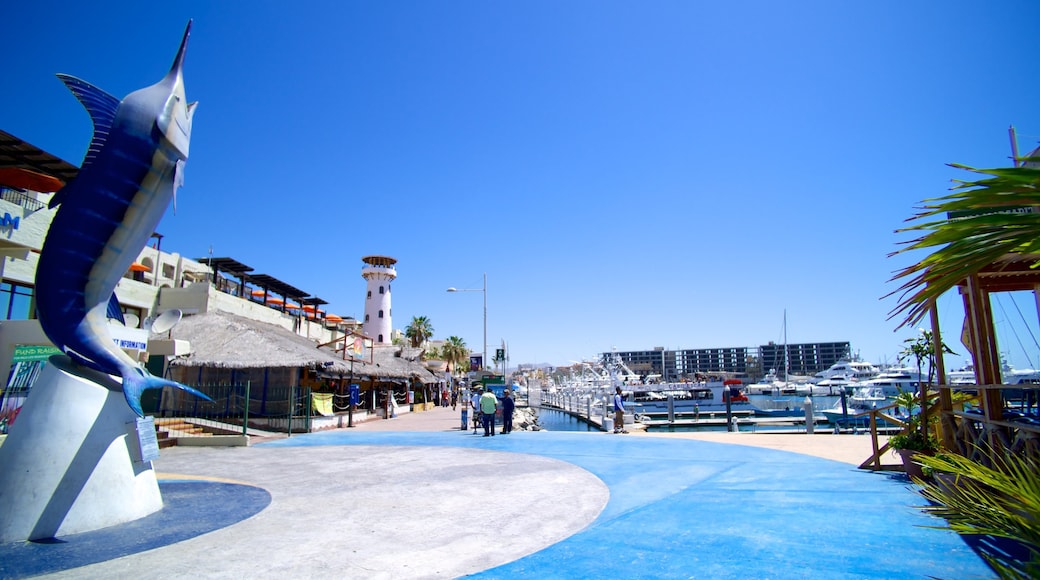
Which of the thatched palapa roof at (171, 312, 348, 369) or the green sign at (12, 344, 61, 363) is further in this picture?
the thatched palapa roof at (171, 312, 348, 369)

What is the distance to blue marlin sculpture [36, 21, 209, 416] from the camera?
299 inches

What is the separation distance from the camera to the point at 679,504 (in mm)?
8516

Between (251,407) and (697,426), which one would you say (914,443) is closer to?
(251,407)

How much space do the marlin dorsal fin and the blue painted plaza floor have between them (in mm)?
5239

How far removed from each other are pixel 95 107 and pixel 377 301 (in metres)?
56.2

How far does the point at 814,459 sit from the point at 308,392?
58.5 feet

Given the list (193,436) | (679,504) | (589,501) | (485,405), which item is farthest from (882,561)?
(193,436)

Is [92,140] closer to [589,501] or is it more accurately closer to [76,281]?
[76,281]

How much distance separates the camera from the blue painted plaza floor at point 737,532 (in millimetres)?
5594

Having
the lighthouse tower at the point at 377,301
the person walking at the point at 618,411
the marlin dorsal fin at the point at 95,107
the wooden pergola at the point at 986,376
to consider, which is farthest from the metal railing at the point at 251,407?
the lighthouse tower at the point at 377,301

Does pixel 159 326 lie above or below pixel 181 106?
below

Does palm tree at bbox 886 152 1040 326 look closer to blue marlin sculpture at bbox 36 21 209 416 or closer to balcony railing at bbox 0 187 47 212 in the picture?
blue marlin sculpture at bbox 36 21 209 416

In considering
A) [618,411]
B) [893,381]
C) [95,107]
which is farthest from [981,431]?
[893,381]

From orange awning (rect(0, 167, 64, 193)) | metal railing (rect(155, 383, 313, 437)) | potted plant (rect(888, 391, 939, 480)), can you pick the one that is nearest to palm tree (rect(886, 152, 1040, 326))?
potted plant (rect(888, 391, 939, 480))
